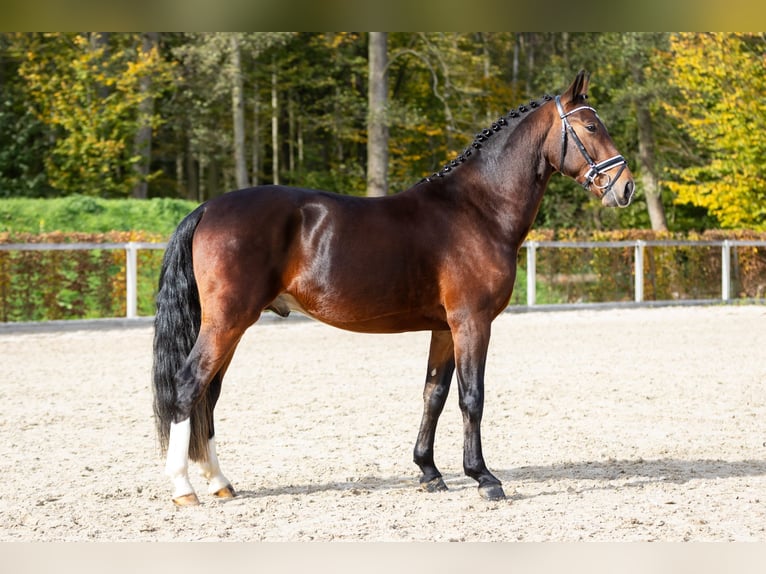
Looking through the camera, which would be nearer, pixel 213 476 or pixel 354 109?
pixel 213 476

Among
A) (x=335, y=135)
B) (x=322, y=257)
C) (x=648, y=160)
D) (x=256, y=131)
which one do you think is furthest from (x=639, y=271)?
(x=322, y=257)

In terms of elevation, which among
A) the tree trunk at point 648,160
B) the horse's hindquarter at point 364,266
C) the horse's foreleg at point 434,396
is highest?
the tree trunk at point 648,160

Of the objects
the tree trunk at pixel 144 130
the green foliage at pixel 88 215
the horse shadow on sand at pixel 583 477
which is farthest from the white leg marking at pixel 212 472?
the tree trunk at pixel 144 130

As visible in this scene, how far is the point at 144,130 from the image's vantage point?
82.0 feet

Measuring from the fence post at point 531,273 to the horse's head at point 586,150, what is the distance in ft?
42.5

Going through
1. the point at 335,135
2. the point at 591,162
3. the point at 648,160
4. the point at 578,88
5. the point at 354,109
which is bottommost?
the point at 591,162

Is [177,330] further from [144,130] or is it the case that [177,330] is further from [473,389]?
[144,130]

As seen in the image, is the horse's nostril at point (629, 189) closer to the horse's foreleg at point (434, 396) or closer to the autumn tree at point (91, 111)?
the horse's foreleg at point (434, 396)

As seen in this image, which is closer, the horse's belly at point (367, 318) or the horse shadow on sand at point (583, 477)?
the horse's belly at point (367, 318)

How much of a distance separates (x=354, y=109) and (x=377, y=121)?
6689mm

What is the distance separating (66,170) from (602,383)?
54.3ft

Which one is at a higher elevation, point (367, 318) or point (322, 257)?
point (322, 257)

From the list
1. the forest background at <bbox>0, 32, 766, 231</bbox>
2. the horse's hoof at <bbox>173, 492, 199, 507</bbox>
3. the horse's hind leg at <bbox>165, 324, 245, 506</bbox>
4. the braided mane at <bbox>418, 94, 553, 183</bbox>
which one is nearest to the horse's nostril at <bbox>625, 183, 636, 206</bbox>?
the braided mane at <bbox>418, 94, 553, 183</bbox>

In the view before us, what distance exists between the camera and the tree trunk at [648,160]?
83.3ft
